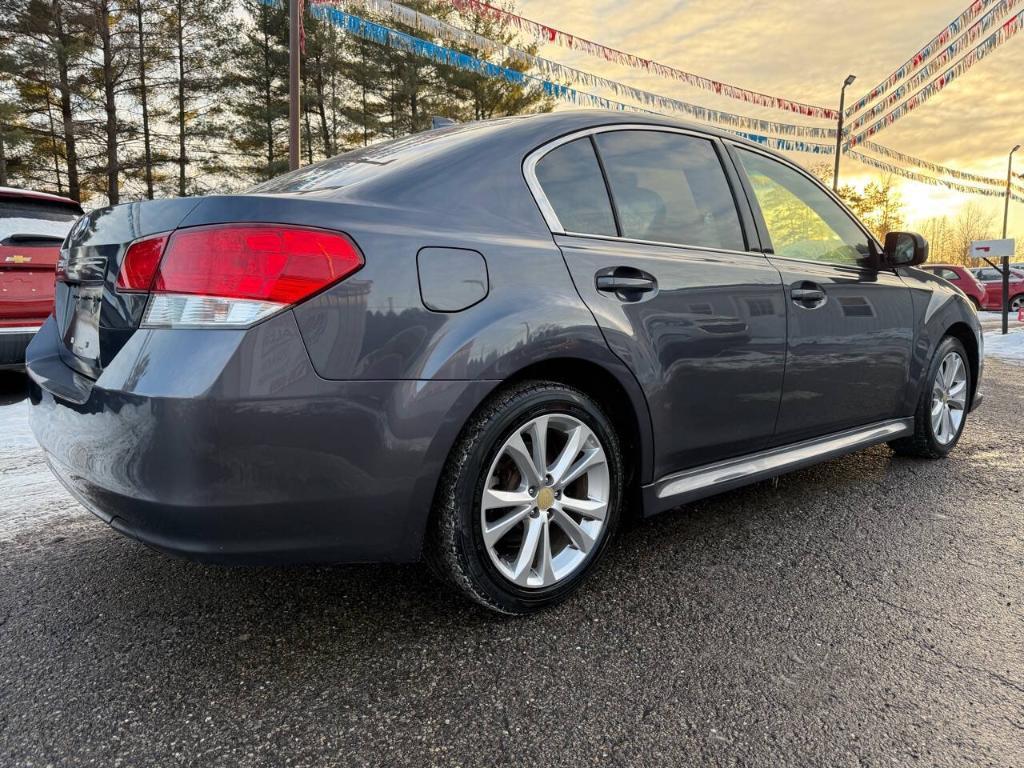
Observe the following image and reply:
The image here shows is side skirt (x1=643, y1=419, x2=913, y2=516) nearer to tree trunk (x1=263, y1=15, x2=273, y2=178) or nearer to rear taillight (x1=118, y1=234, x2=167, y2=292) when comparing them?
rear taillight (x1=118, y1=234, x2=167, y2=292)

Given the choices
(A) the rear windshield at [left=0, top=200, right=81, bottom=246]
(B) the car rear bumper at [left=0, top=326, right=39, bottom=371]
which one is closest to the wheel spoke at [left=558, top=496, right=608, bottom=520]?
(B) the car rear bumper at [left=0, top=326, right=39, bottom=371]

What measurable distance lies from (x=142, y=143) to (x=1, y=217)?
69.7 feet

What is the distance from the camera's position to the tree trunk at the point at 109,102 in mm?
20719

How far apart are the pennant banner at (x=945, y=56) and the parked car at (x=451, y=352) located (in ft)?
36.6

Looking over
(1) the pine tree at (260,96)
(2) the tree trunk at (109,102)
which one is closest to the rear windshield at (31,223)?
(2) the tree trunk at (109,102)

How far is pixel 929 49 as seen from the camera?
12180mm

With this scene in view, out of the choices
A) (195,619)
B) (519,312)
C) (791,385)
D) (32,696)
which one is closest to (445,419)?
(519,312)

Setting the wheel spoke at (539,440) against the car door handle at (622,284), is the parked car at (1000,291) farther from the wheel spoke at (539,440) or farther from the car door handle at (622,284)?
the wheel spoke at (539,440)

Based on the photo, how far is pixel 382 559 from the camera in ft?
5.80

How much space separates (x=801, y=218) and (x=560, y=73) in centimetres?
1184

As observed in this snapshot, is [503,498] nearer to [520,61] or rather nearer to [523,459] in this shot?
[523,459]

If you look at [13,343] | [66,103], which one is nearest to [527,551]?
[13,343]

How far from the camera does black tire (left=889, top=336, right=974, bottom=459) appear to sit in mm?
3555

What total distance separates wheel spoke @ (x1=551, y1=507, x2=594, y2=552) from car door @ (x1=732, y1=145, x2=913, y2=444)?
105 centimetres
